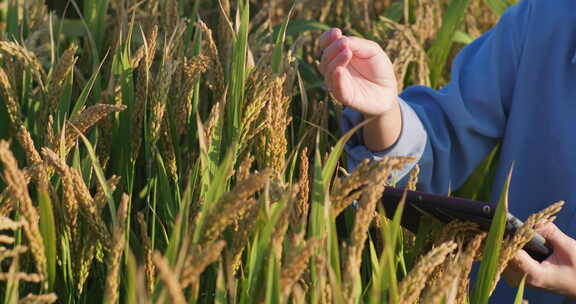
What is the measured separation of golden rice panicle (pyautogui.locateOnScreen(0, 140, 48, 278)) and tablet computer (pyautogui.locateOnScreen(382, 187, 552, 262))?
45cm

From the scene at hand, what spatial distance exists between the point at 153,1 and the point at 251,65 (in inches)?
11.3

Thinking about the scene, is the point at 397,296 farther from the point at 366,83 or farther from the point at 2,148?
the point at 366,83

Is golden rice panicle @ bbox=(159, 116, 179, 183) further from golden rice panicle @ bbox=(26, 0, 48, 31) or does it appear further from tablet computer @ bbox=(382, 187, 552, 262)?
golden rice panicle @ bbox=(26, 0, 48, 31)

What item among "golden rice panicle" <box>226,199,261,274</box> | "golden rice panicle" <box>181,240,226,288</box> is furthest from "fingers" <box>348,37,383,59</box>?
"golden rice panicle" <box>181,240,226,288</box>

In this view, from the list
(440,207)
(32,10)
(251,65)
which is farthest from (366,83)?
(32,10)

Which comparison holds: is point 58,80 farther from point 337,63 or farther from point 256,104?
point 337,63

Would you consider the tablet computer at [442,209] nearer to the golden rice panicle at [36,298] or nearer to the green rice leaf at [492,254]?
the green rice leaf at [492,254]

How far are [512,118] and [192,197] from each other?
72 centimetres

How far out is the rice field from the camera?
2.51 feet

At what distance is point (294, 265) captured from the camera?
711mm

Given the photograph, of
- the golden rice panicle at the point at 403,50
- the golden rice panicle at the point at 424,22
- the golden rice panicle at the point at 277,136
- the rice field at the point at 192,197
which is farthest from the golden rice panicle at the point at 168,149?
the golden rice panicle at the point at 424,22

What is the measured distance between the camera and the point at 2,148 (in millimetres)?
708

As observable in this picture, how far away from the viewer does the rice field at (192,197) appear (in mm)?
766

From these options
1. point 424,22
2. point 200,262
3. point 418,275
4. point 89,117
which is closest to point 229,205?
point 200,262
